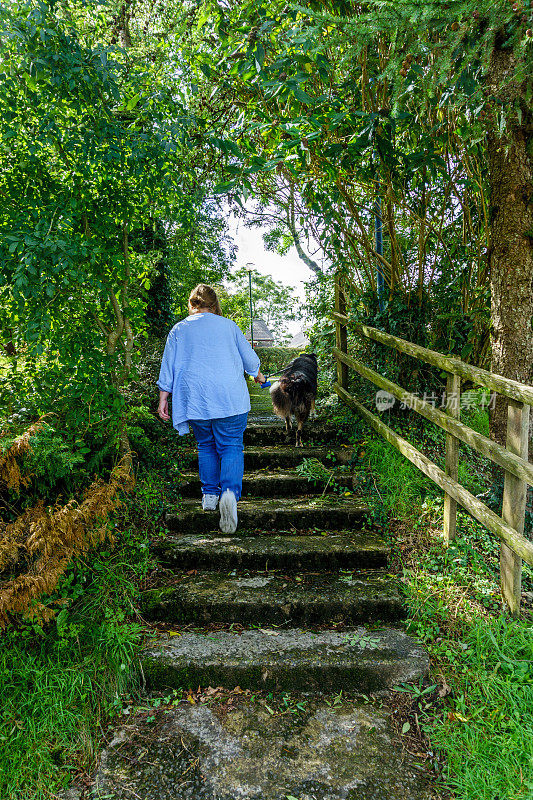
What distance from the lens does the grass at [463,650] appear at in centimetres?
195

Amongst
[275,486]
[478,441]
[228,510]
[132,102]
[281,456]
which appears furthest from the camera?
[281,456]

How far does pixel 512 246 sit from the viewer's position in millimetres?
3111

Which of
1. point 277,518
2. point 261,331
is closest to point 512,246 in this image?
point 277,518

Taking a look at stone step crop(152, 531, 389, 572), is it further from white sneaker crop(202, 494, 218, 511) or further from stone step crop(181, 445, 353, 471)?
stone step crop(181, 445, 353, 471)

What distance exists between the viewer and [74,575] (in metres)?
2.81

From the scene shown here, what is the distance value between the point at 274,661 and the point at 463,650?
1021mm

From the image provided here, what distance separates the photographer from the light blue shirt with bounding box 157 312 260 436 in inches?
131

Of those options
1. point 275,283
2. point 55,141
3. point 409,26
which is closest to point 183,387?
point 55,141

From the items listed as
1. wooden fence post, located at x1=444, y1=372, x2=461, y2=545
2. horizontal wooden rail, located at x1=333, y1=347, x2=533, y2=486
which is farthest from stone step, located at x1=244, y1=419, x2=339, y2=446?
wooden fence post, located at x1=444, y1=372, x2=461, y2=545

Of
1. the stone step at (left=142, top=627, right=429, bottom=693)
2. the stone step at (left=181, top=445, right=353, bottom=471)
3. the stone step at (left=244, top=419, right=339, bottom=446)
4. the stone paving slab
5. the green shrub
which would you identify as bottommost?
the stone paving slab

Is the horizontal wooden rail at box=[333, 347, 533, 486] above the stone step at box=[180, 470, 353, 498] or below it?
above

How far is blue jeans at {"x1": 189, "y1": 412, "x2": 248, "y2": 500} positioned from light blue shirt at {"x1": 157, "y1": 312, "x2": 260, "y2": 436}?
101 mm

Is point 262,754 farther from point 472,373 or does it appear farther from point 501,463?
point 472,373

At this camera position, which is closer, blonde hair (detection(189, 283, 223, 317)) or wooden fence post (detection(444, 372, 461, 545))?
wooden fence post (detection(444, 372, 461, 545))
